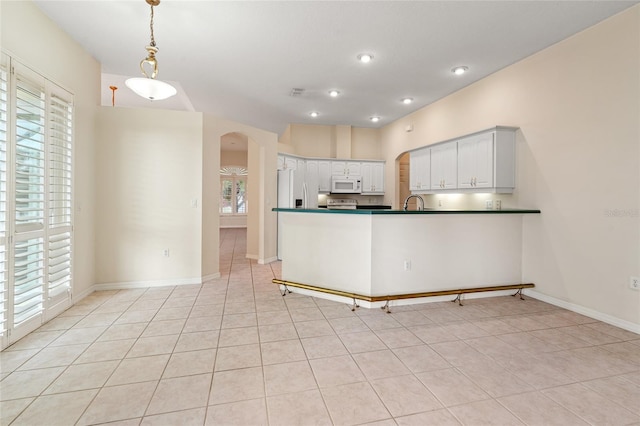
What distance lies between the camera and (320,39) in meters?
3.41

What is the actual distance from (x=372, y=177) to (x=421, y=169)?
1888 millimetres

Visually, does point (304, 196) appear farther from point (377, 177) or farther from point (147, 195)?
point (147, 195)

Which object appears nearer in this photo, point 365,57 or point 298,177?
point 365,57

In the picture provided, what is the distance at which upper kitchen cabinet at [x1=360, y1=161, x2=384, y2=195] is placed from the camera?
23.7ft

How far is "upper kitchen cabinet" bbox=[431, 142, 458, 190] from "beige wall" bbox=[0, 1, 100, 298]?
5051 millimetres

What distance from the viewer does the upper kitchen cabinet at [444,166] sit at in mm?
4664

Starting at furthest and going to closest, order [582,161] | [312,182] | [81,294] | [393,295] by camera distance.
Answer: [312,182]
[81,294]
[393,295]
[582,161]

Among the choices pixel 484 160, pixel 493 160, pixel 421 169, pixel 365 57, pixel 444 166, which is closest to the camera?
pixel 365 57

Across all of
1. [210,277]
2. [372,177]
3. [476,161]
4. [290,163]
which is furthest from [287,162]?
[476,161]

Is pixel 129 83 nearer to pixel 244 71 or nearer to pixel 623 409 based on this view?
pixel 244 71

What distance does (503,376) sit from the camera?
204 centimetres

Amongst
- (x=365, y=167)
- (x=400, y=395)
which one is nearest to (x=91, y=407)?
(x=400, y=395)

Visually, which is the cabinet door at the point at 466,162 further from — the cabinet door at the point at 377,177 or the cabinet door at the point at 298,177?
the cabinet door at the point at 298,177

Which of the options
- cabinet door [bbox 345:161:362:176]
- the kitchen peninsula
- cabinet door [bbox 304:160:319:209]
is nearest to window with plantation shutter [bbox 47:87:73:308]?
the kitchen peninsula
